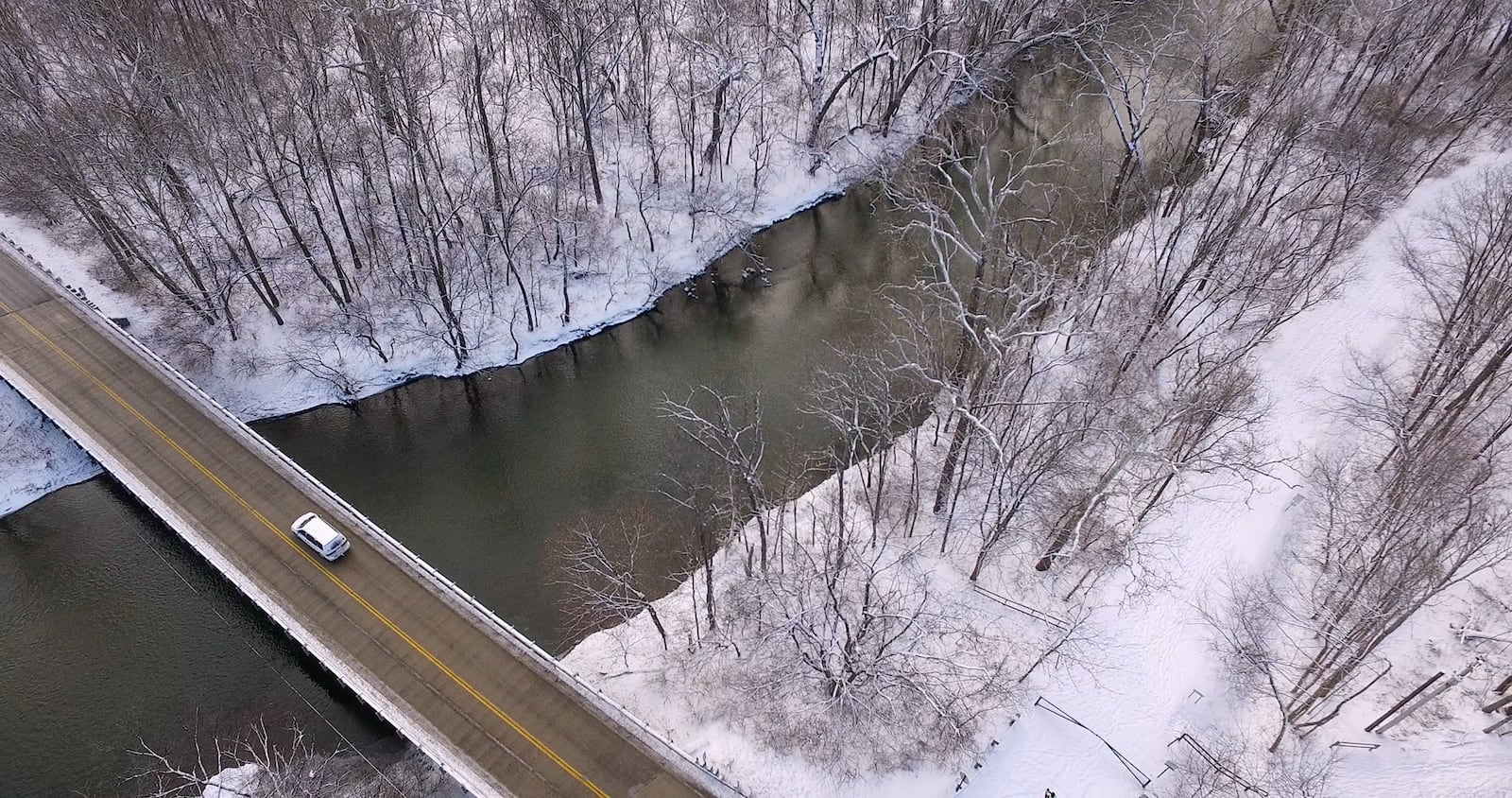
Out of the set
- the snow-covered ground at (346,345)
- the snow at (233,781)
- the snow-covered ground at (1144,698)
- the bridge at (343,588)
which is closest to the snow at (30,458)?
the snow-covered ground at (346,345)

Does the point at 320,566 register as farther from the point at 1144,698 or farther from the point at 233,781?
the point at 1144,698

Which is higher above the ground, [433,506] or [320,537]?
[320,537]

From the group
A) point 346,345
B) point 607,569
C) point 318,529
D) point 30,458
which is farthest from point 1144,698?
point 30,458

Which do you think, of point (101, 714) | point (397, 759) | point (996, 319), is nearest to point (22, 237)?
point (101, 714)

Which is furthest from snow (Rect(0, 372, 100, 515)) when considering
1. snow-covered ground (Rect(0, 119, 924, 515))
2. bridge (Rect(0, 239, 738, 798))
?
bridge (Rect(0, 239, 738, 798))

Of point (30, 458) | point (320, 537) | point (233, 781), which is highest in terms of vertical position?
point (320, 537)

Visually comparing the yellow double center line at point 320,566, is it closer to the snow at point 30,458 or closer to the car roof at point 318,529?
the car roof at point 318,529

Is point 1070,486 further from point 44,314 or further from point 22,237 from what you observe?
point 22,237
